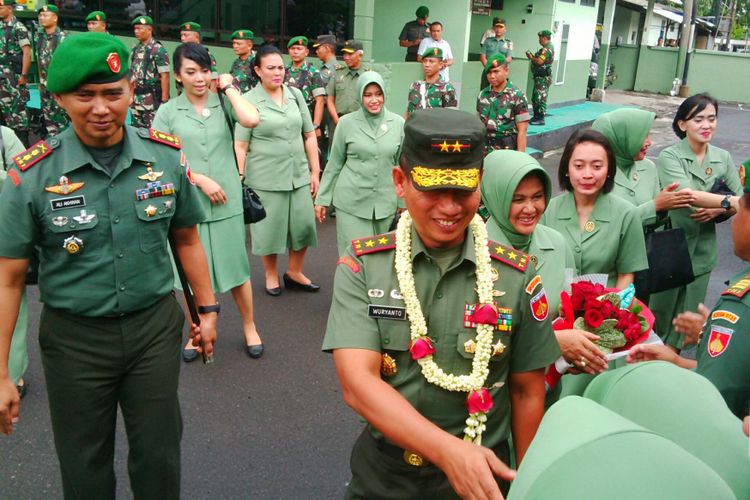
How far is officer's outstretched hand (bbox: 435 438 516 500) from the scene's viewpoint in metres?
1.45

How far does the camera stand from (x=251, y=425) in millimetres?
3986

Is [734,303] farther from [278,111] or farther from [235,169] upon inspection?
[278,111]

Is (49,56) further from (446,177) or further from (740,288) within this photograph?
(740,288)

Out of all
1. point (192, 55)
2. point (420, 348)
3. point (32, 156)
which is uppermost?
point (192, 55)

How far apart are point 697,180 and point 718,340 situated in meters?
2.79

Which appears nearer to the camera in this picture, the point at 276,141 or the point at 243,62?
the point at 276,141

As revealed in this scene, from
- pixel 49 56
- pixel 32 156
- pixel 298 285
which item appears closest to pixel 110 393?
pixel 32 156

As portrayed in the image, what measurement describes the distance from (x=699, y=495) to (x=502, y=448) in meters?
1.12

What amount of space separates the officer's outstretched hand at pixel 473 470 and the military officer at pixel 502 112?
6178 mm

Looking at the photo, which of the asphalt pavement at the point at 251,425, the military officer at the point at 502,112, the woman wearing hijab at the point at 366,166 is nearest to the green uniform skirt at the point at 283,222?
the woman wearing hijab at the point at 366,166

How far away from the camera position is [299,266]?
6.13 metres

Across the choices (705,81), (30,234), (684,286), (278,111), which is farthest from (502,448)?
(705,81)

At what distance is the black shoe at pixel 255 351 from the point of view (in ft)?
15.8

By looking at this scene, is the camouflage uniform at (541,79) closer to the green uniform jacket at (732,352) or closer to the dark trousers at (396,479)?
the green uniform jacket at (732,352)
